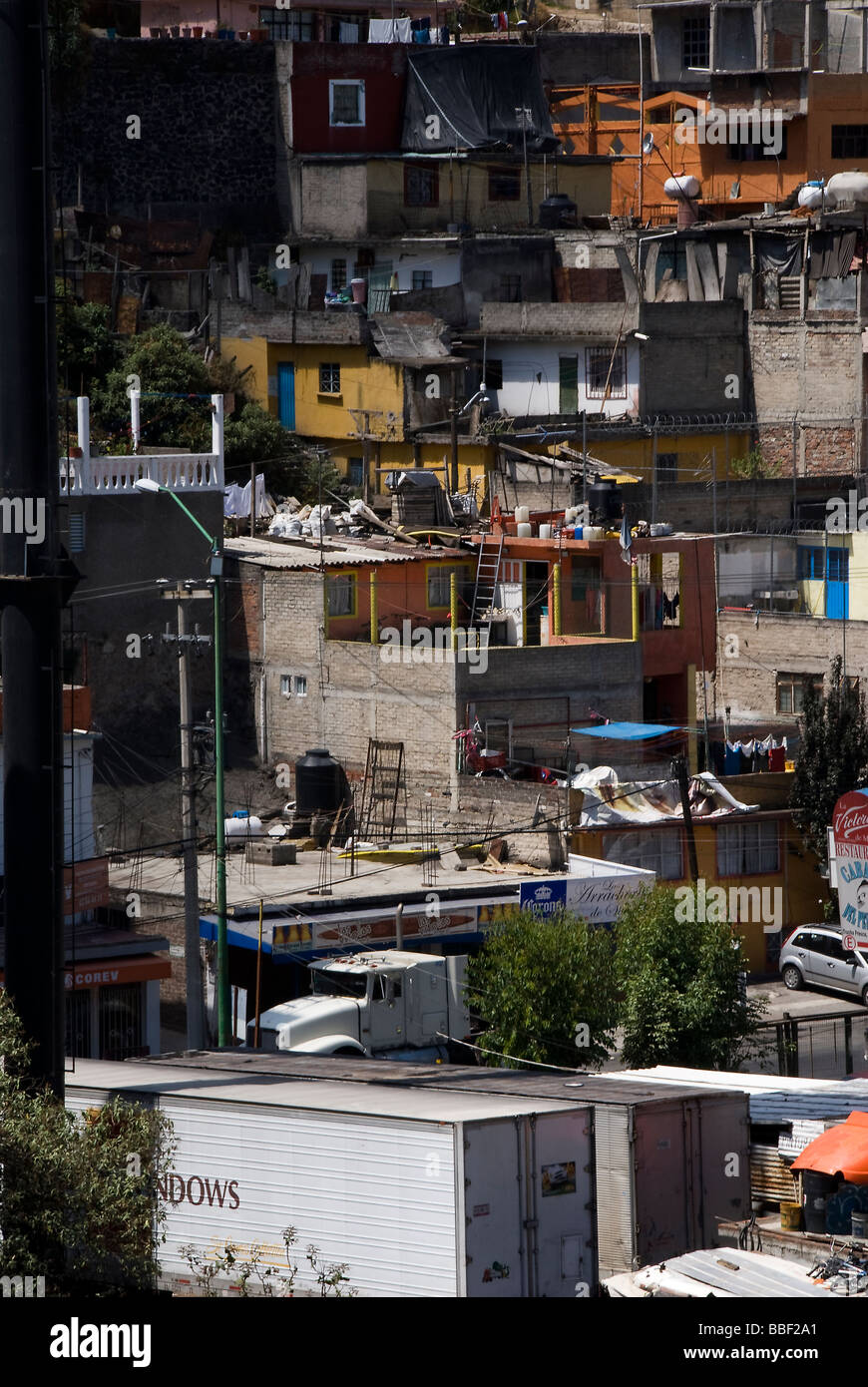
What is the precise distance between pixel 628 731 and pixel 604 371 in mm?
20490

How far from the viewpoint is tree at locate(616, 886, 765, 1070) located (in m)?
25.5

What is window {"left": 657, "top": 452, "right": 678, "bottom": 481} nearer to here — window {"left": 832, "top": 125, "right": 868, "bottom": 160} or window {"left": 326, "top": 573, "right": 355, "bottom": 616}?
window {"left": 832, "top": 125, "right": 868, "bottom": 160}

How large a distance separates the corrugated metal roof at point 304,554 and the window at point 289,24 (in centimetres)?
2482

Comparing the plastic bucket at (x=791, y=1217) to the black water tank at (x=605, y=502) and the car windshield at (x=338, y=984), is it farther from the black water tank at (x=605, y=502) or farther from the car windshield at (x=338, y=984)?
the black water tank at (x=605, y=502)

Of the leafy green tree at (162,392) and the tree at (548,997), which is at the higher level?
the leafy green tree at (162,392)

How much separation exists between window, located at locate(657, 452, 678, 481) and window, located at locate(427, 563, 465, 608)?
12.5 metres

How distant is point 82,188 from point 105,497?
23830mm

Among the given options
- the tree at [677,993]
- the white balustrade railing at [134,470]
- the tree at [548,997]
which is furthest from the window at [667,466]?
the tree at [548,997]

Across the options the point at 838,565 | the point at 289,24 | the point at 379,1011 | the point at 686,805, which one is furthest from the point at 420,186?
the point at 379,1011

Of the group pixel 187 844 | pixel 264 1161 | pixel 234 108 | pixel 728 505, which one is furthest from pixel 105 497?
pixel 234 108

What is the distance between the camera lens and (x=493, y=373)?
53.8 m

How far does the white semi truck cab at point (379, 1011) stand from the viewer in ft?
85.5

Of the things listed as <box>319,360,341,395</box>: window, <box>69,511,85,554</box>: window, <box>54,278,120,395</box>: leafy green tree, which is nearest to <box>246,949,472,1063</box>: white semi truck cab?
<box>69,511,85,554</box>: window
